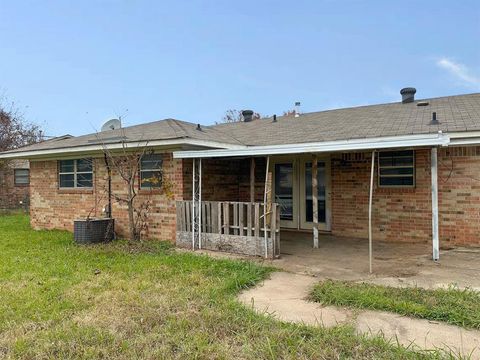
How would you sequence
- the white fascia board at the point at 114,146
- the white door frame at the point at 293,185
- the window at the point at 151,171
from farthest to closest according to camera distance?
1. the white door frame at the point at 293,185
2. the window at the point at 151,171
3. the white fascia board at the point at 114,146

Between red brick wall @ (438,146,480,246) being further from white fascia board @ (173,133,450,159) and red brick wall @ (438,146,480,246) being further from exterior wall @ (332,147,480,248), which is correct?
white fascia board @ (173,133,450,159)

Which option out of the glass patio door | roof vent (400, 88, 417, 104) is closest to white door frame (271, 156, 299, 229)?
the glass patio door

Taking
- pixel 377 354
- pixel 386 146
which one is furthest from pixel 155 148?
pixel 377 354

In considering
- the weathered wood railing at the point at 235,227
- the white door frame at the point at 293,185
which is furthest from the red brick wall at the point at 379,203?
the weathered wood railing at the point at 235,227

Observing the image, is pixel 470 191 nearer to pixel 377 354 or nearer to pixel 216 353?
pixel 377 354

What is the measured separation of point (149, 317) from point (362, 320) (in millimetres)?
2316

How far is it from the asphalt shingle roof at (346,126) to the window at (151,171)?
1.92ft

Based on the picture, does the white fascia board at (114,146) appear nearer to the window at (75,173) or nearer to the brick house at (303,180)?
the brick house at (303,180)

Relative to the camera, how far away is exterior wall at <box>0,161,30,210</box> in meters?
19.6

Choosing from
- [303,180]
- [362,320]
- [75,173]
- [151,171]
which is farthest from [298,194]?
[75,173]

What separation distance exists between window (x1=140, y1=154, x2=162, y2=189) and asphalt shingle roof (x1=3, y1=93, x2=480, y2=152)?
0.58 m

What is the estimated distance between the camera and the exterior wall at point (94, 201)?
27.8 ft

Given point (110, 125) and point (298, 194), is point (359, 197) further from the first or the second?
point (110, 125)

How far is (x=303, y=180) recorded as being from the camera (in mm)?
9836
